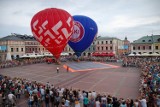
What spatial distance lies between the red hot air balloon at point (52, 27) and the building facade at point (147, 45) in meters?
37.2

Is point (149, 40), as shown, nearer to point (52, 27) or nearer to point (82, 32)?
point (82, 32)

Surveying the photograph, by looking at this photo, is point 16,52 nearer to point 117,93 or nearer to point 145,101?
point 117,93

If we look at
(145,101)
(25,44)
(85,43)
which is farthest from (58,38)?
(25,44)

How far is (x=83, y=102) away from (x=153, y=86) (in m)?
7.23

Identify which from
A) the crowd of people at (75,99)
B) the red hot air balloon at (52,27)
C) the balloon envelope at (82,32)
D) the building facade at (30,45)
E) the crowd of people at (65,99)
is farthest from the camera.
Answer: the building facade at (30,45)

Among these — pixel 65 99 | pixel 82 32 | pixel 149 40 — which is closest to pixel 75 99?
pixel 65 99

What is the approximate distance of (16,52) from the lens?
72250 mm

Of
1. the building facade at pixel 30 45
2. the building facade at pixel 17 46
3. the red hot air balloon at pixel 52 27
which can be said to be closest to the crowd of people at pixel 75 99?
the red hot air balloon at pixel 52 27

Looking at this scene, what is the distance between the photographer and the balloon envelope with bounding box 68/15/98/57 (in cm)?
4144

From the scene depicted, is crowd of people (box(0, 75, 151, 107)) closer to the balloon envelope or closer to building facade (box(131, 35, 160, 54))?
the balloon envelope

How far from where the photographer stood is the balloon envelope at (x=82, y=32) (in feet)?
136

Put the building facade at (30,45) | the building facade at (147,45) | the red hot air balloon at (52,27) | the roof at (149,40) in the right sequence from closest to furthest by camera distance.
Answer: the red hot air balloon at (52,27) < the building facade at (147,45) < the roof at (149,40) < the building facade at (30,45)

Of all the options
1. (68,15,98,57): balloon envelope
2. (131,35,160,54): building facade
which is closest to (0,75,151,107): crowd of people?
(68,15,98,57): balloon envelope

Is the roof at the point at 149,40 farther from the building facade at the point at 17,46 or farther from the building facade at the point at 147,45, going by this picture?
the building facade at the point at 17,46
